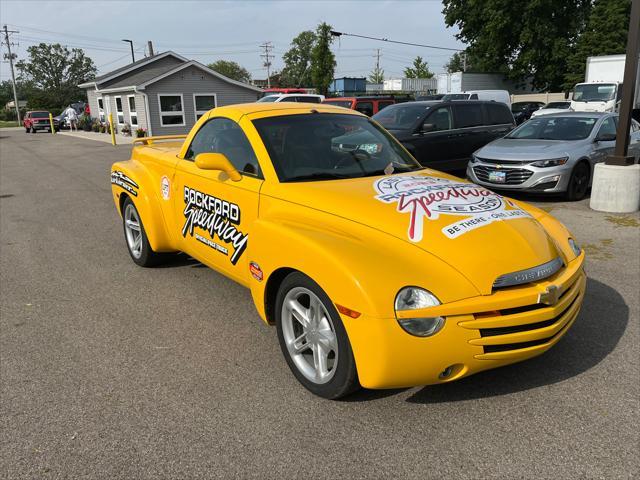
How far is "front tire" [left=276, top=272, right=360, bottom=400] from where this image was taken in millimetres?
2881

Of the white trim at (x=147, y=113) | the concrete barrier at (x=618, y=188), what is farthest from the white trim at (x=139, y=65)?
the concrete barrier at (x=618, y=188)

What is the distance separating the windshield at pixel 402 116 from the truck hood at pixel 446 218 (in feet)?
24.7

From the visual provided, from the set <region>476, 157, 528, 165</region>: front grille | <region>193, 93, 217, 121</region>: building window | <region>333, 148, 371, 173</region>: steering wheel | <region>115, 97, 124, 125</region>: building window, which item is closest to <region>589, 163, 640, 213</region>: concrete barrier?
<region>476, 157, 528, 165</region>: front grille

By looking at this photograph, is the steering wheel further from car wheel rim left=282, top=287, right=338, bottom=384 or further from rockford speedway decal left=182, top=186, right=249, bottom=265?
car wheel rim left=282, top=287, right=338, bottom=384

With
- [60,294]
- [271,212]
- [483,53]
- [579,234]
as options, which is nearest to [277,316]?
[271,212]

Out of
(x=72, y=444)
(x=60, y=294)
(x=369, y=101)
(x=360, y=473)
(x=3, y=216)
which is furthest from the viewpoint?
(x=369, y=101)

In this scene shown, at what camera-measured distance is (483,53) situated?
48.0 meters

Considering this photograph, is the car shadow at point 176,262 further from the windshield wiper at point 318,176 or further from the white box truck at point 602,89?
the white box truck at point 602,89

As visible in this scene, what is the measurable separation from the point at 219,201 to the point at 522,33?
4744 cm

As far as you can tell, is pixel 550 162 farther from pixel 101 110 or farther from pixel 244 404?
pixel 101 110

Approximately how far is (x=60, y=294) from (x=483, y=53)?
4955 cm

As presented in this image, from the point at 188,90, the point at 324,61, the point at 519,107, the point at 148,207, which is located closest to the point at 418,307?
the point at 148,207

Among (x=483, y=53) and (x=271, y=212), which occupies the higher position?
(x=483, y=53)

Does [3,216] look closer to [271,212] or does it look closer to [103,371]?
[103,371]
